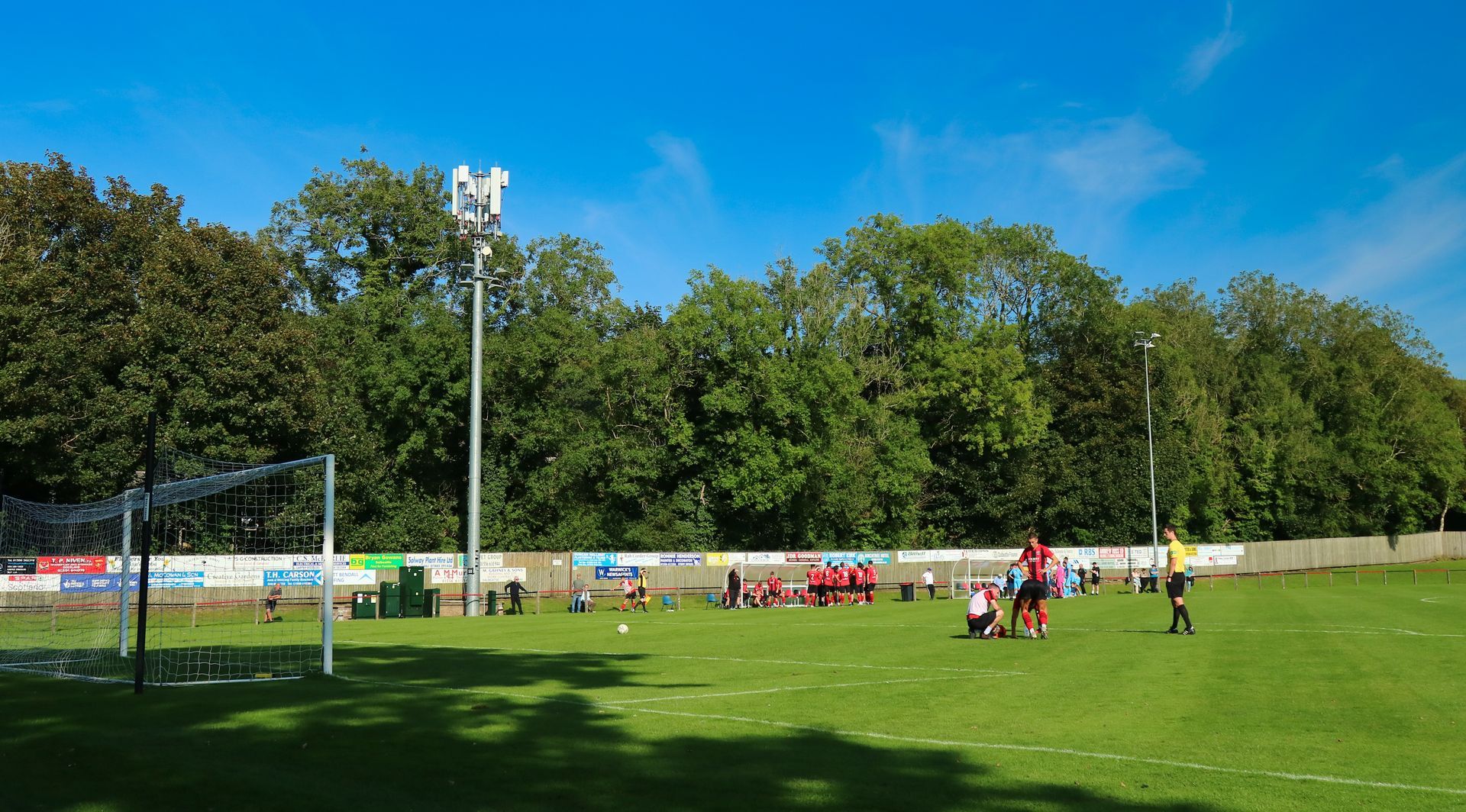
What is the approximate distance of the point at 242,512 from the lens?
3809cm

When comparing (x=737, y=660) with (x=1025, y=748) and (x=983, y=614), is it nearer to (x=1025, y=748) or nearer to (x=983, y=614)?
(x=983, y=614)

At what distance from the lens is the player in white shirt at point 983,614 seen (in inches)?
782

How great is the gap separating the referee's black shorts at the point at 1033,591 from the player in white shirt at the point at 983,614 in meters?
0.61

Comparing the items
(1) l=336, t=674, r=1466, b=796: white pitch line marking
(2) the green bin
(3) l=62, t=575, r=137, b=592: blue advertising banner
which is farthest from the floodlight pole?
(1) l=336, t=674, r=1466, b=796: white pitch line marking

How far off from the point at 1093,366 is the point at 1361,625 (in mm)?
42891

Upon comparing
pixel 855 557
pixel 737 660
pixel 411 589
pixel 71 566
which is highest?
pixel 71 566

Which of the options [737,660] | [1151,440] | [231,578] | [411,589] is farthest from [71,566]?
[1151,440]

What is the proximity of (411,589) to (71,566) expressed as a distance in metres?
10.1

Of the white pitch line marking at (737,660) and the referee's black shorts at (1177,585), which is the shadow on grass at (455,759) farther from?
the referee's black shorts at (1177,585)

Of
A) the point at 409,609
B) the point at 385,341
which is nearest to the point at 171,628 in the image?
the point at 409,609

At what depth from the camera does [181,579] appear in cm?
3309

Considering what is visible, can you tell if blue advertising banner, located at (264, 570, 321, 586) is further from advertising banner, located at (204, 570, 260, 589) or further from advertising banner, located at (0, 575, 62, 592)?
advertising banner, located at (0, 575, 62, 592)

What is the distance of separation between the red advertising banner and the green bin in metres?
7.82

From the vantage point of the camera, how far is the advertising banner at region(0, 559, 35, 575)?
28.5 m
